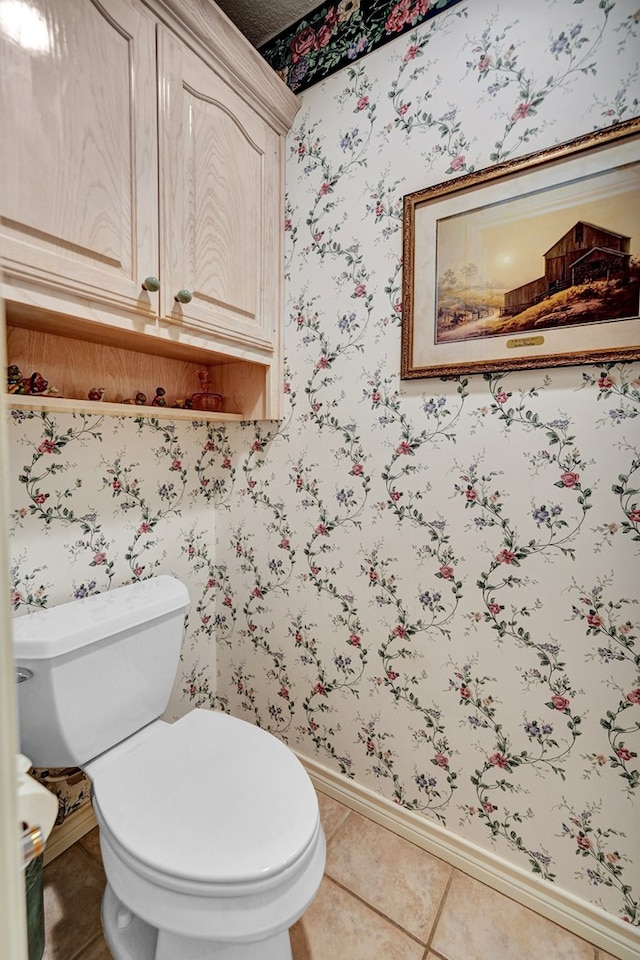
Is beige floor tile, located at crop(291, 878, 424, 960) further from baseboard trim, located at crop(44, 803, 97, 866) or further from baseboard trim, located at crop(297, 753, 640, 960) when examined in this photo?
baseboard trim, located at crop(44, 803, 97, 866)

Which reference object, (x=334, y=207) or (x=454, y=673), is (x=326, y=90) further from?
(x=454, y=673)

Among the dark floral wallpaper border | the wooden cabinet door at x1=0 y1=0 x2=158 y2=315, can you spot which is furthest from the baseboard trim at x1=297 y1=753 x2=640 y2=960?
the dark floral wallpaper border

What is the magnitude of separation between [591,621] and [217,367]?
131 cm

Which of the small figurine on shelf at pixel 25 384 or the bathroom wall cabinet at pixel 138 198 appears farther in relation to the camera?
the small figurine on shelf at pixel 25 384

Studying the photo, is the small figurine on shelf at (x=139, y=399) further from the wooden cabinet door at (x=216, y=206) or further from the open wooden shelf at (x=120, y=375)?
the wooden cabinet door at (x=216, y=206)

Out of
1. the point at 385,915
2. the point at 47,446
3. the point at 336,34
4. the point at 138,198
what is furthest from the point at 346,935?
the point at 336,34

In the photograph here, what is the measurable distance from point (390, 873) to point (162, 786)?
713 millimetres

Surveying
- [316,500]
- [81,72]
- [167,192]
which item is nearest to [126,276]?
[167,192]

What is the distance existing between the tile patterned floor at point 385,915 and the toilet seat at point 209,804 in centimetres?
42

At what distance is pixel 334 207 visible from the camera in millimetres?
1269

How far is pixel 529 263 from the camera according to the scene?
3.27 ft

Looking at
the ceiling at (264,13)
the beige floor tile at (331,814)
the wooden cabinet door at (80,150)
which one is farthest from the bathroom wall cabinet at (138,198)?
the beige floor tile at (331,814)

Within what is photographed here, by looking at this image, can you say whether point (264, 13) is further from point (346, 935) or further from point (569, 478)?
point (346, 935)

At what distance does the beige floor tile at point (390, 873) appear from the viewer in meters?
1.07
